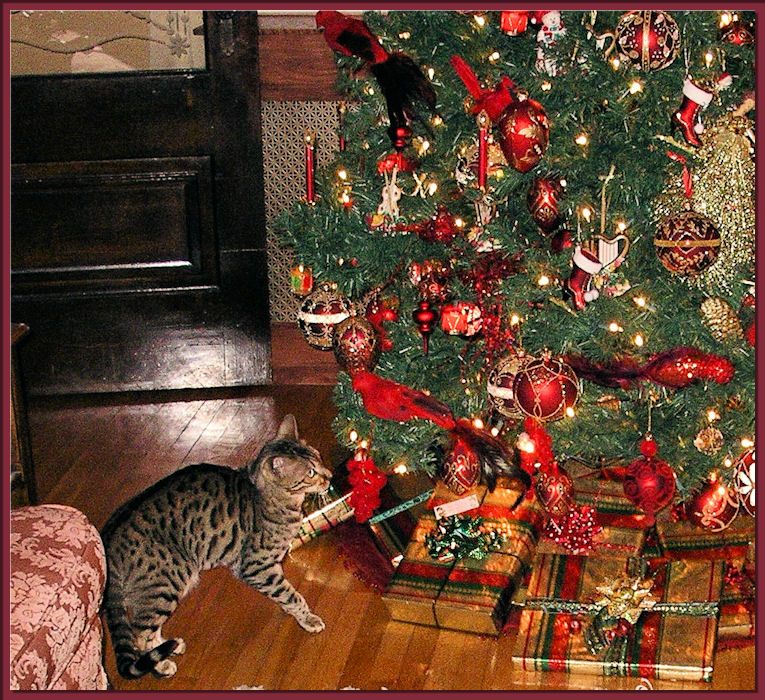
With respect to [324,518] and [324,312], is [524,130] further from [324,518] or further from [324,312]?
[324,518]

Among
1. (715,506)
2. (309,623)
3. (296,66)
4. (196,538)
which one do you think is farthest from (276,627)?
(296,66)

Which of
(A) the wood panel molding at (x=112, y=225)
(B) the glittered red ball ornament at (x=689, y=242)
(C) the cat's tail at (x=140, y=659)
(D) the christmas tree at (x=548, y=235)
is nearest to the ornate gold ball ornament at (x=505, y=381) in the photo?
(D) the christmas tree at (x=548, y=235)

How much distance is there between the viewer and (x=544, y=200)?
2.20m

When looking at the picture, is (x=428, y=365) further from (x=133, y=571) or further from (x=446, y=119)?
(x=133, y=571)

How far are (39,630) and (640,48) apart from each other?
4.97ft

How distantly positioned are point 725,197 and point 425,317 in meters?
0.68

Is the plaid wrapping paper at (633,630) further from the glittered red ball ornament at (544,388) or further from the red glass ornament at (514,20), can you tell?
the red glass ornament at (514,20)

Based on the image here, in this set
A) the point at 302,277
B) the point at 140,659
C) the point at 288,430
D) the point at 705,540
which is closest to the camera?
the point at 140,659

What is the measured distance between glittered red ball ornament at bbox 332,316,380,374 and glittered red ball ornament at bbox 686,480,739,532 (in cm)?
80

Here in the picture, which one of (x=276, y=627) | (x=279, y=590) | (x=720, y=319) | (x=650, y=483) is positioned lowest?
(x=276, y=627)

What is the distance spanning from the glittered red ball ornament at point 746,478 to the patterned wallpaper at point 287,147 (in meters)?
1.69

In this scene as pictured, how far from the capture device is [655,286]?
225 cm

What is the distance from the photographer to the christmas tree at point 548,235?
2.16 metres

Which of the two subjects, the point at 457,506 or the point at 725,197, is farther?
the point at 457,506
